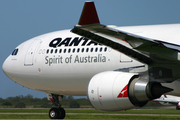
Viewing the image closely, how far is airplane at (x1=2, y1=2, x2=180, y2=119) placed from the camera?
820cm

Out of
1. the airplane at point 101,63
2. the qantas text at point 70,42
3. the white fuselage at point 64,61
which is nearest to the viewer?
the airplane at point 101,63

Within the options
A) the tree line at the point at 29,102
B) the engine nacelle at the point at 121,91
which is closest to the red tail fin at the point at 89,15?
the engine nacelle at the point at 121,91

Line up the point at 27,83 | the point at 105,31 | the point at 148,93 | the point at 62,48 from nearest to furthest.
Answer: the point at 105,31 → the point at 148,93 → the point at 62,48 → the point at 27,83

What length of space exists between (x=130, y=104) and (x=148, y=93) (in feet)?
1.93

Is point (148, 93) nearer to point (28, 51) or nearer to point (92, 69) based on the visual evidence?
point (92, 69)

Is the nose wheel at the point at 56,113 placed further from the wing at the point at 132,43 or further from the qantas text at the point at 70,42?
the wing at the point at 132,43

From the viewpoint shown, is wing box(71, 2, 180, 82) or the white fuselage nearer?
wing box(71, 2, 180, 82)

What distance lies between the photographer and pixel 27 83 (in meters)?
15.4

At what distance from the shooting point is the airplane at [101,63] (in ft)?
26.9

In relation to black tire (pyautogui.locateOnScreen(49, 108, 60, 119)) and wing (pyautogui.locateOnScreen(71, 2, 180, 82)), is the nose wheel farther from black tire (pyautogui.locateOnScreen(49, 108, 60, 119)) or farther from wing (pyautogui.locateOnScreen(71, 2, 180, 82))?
wing (pyautogui.locateOnScreen(71, 2, 180, 82))

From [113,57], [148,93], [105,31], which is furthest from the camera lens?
[113,57]

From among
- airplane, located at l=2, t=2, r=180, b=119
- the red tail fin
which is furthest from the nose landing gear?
the red tail fin

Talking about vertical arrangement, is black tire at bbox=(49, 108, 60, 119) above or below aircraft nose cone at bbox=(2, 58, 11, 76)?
below

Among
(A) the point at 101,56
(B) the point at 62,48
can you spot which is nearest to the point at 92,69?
(A) the point at 101,56
